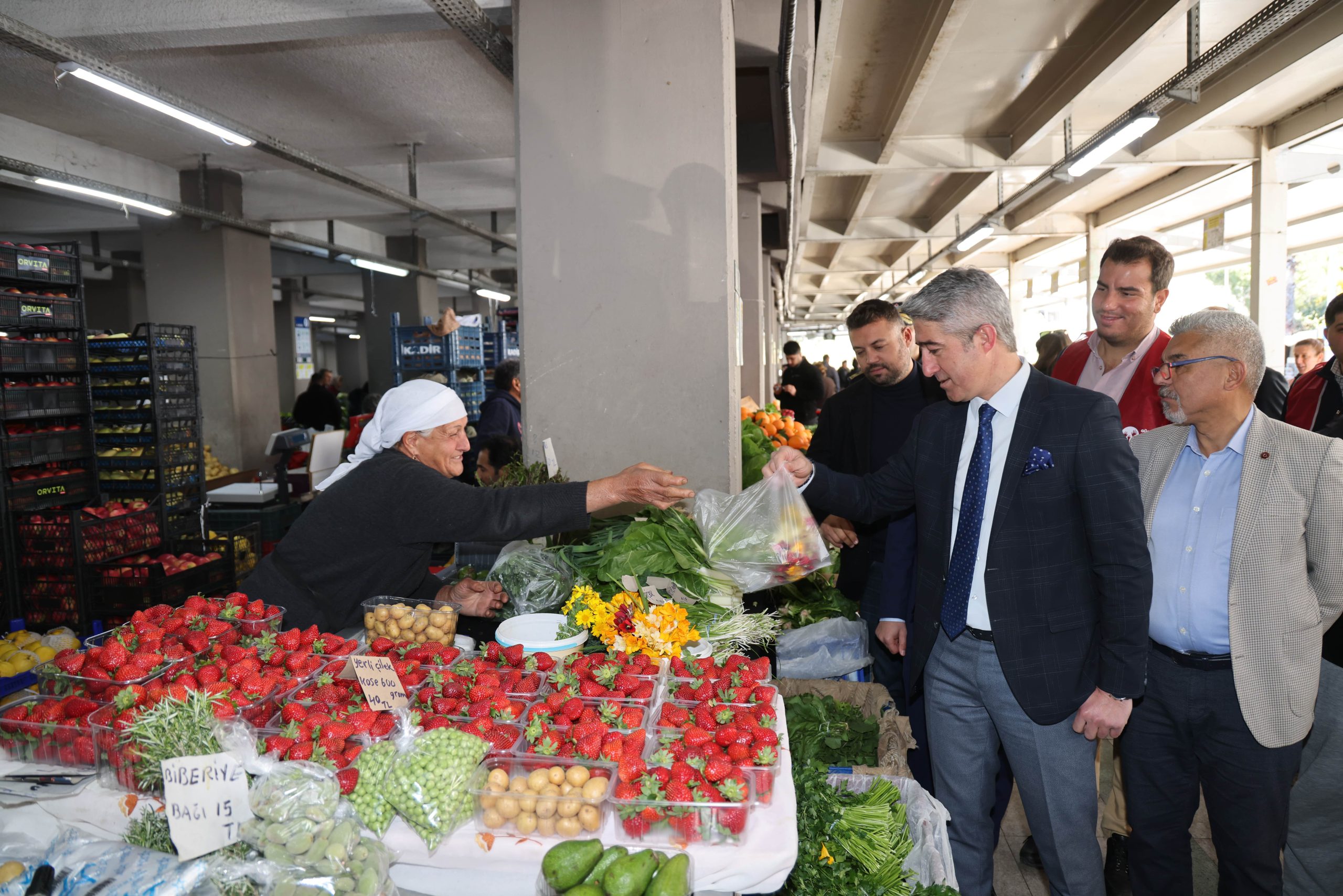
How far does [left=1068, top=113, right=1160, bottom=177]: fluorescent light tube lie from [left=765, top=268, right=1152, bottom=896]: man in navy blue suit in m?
4.72

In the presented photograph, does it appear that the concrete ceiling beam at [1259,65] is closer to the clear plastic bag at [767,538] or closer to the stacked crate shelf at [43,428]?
the clear plastic bag at [767,538]

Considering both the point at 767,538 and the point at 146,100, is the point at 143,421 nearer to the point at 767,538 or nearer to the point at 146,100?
the point at 146,100

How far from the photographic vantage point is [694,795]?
152cm

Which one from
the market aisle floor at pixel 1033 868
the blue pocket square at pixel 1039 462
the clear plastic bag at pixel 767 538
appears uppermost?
the blue pocket square at pixel 1039 462

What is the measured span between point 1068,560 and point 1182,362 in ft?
2.23

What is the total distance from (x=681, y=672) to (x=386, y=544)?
45.5 inches

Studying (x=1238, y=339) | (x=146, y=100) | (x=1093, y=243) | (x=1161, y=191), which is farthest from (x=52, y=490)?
(x=1093, y=243)

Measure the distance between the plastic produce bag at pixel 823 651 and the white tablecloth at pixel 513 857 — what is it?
151 cm

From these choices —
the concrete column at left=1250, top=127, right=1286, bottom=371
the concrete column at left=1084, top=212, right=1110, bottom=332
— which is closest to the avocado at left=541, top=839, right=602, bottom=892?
the concrete column at left=1250, top=127, right=1286, bottom=371

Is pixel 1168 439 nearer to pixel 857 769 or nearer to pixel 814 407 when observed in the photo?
pixel 857 769

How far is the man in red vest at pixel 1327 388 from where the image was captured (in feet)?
10.4

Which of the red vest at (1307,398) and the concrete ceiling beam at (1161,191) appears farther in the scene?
the concrete ceiling beam at (1161,191)

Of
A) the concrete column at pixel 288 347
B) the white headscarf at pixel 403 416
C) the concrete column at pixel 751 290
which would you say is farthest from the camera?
the concrete column at pixel 288 347

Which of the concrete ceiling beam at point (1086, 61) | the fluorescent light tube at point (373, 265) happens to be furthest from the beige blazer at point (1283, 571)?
the fluorescent light tube at point (373, 265)
